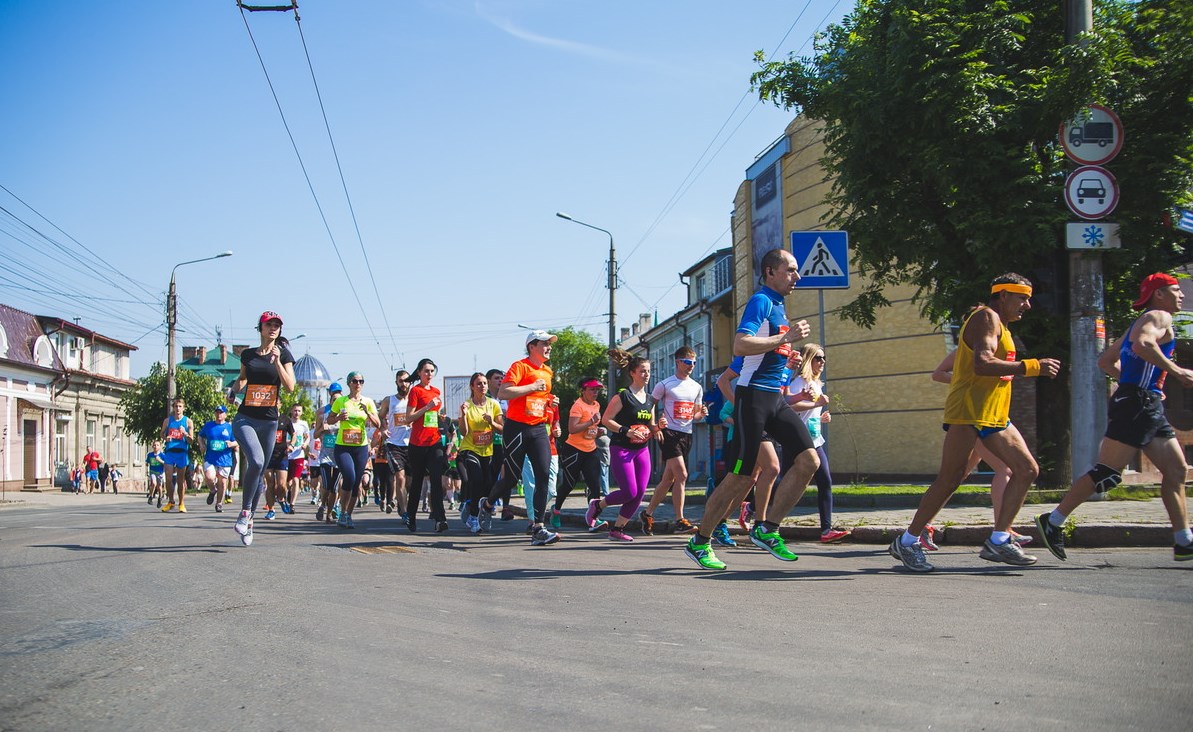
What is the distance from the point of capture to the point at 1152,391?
23.2 ft

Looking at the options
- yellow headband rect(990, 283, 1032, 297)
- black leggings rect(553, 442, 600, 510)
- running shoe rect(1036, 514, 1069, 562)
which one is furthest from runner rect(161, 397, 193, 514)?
running shoe rect(1036, 514, 1069, 562)

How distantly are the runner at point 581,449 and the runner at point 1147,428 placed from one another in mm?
5261

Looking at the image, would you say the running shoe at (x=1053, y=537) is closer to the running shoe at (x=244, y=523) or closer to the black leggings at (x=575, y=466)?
the black leggings at (x=575, y=466)

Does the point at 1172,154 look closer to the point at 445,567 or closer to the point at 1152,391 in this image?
the point at 1152,391

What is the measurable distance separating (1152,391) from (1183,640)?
3.20 metres

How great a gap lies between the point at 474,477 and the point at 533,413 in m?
2.52

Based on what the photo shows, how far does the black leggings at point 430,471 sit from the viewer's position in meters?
12.0

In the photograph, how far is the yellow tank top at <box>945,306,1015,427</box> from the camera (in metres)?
6.92

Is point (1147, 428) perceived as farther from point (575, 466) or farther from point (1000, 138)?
point (1000, 138)

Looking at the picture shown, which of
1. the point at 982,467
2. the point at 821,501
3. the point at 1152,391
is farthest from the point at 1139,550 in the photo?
the point at 982,467

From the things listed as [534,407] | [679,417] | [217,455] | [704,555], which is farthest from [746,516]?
[217,455]

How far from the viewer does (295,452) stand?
58.7ft

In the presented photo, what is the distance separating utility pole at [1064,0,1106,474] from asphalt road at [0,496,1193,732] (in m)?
3.24

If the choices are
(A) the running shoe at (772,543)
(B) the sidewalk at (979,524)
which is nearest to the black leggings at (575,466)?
(B) the sidewalk at (979,524)
